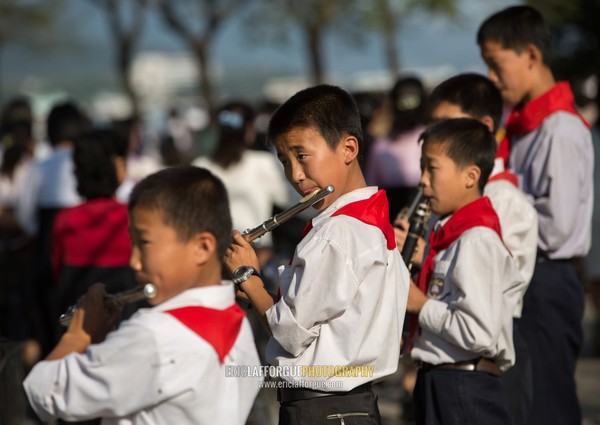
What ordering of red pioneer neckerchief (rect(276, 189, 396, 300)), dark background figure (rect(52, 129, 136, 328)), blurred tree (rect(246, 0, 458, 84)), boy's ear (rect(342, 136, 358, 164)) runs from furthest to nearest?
blurred tree (rect(246, 0, 458, 84))
dark background figure (rect(52, 129, 136, 328))
boy's ear (rect(342, 136, 358, 164))
red pioneer neckerchief (rect(276, 189, 396, 300))

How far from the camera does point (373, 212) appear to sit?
3.27 meters

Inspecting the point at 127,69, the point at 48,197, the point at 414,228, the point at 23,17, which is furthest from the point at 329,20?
the point at 414,228

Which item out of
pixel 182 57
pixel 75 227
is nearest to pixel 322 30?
pixel 75 227

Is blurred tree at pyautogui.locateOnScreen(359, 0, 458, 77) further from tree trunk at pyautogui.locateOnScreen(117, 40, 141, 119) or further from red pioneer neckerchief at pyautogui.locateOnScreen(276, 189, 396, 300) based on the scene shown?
red pioneer neckerchief at pyautogui.locateOnScreen(276, 189, 396, 300)

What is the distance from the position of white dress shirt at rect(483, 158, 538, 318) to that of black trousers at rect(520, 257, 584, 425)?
423 millimetres

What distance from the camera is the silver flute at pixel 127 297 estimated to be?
3028 mm

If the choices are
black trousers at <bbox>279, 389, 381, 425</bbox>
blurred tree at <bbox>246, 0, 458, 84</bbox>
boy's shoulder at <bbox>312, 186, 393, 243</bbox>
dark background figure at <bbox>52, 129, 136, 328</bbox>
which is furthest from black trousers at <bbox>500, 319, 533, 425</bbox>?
blurred tree at <bbox>246, 0, 458, 84</bbox>

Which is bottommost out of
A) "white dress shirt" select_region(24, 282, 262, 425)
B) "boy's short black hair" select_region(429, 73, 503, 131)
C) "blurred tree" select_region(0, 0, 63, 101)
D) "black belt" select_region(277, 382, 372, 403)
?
"black belt" select_region(277, 382, 372, 403)

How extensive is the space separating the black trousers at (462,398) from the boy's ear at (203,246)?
1168mm

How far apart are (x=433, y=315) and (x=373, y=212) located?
0.69m

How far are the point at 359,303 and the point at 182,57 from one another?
55.6 metres

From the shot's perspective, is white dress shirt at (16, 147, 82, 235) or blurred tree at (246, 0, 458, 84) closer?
white dress shirt at (16, 147, 82, 235)

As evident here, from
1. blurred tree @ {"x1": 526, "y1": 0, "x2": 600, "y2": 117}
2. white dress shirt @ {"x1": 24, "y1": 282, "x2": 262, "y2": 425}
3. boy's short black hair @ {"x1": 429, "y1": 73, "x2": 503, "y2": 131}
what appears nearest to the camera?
white dress shirt @ {"x1": 24, "y1": 282, "x2": 262, "y2": 425}

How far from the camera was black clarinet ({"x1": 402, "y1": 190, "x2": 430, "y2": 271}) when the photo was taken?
396cm
